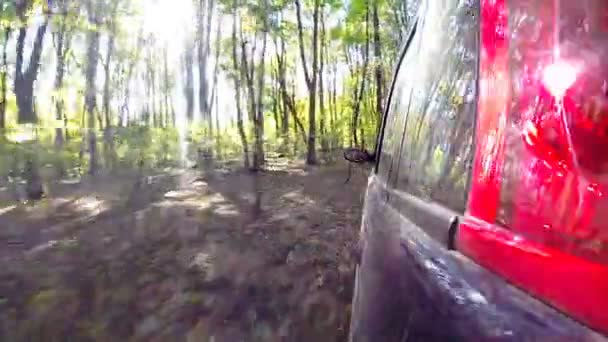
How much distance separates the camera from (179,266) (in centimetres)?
705

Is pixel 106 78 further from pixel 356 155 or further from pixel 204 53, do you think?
pixel 356 155

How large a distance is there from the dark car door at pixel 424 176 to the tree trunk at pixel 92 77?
14.5m

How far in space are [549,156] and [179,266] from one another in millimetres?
6720

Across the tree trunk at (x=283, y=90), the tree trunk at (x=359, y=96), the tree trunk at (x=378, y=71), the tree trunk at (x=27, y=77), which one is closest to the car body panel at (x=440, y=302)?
the tree trunk at (x=27, y=77)

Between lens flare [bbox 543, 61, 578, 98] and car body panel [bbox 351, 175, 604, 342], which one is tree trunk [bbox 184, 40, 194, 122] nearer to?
car body panel [bbox 351, 175, 604, 342]

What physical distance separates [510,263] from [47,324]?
5129mm

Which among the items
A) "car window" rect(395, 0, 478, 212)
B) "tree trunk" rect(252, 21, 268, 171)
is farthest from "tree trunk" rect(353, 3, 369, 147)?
"car window" rect(395, 0, 478, 212)

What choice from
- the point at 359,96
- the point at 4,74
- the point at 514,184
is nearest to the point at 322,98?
the point at 359,96

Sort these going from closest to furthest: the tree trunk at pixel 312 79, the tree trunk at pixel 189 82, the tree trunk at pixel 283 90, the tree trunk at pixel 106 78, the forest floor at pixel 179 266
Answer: the forest floor at pixel 179 266 < the tree trunk at pixel 312 79 < the tree trunk at pixel 106 78 < the tree trunk at pixel 283 90 < the tree trunk at pixel 189 82

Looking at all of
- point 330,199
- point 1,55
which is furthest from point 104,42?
point 330,199

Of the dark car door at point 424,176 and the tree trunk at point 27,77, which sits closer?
the dark car door at point 424,176

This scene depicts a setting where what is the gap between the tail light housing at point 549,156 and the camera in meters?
0.60

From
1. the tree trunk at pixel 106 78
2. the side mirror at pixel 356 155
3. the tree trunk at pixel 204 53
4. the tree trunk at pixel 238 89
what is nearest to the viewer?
the side mirror at pixel 356 155

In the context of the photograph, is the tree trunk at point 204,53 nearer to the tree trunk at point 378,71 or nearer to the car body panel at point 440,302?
the tree trunk at point 378,71
